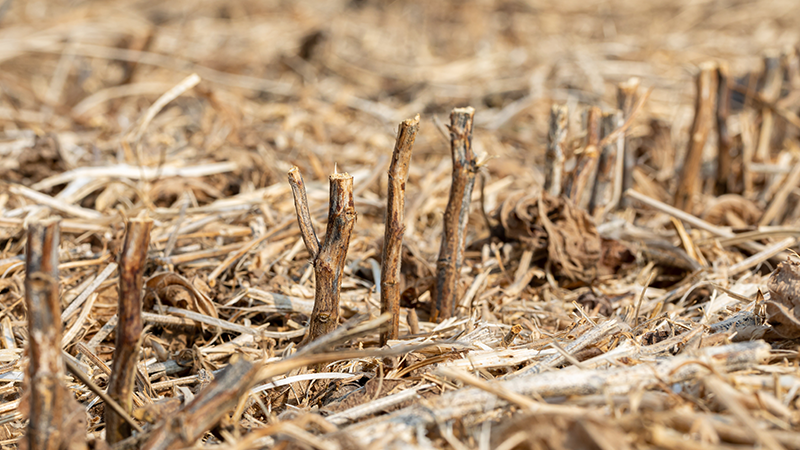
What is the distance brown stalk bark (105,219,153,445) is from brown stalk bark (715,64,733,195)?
2.67 metres

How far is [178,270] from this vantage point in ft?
7.16

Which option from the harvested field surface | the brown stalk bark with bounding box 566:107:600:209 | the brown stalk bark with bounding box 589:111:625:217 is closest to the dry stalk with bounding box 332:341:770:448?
the harvested field surface

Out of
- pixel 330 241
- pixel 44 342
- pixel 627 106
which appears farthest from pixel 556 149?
pixel 44 342

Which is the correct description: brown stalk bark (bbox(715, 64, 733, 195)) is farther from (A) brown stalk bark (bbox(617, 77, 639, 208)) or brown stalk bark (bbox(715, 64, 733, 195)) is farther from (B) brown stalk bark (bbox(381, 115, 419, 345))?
(B) brown stalk bark (bbox(381, 115, 419, 345))

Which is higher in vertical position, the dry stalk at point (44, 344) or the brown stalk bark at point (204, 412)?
the dry stalk at point (44, 344)

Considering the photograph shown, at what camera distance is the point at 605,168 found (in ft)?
8.03

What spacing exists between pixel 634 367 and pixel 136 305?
44.7 inches

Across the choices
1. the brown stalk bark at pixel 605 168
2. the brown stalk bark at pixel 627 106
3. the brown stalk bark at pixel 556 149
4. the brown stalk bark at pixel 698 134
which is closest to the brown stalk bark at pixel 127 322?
the brown stalk bark at pixel 556 149

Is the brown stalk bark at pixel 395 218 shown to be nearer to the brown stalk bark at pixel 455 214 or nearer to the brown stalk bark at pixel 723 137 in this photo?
the brown stalk bark at pixel 455 214

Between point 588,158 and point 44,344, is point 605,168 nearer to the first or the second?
point 588,158

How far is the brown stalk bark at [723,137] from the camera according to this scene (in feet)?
9.17

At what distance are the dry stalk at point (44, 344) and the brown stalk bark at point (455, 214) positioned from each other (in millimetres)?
1111

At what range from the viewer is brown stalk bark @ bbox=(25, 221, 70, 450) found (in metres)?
1.13

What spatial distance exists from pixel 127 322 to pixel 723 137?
281 centimetres
